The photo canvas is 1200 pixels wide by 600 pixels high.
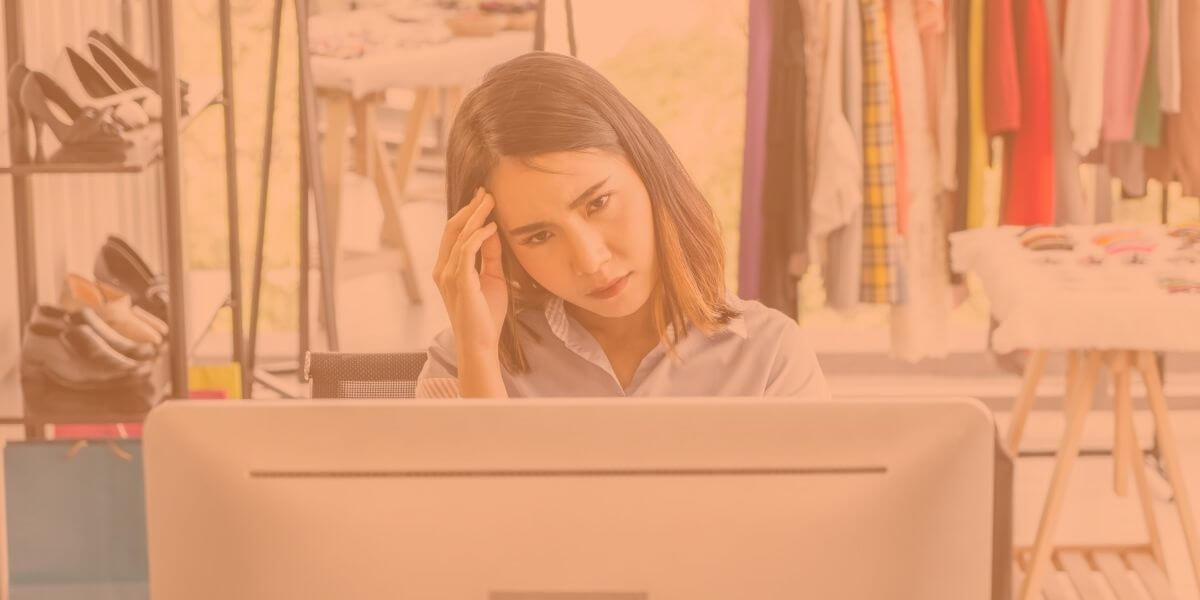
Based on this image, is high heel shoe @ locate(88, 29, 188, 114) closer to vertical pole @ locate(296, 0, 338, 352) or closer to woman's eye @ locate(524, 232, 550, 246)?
vertical pole @ locate(296, 0, 338, 352)

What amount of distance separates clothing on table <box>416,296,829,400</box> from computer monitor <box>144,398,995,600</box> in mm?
748

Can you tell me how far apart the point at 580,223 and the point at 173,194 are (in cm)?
113

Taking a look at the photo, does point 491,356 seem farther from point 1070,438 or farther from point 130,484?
point 1070,438

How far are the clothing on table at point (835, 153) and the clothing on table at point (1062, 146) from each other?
1.56 ft

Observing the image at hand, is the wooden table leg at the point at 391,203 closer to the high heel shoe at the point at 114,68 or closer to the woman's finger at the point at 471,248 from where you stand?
the high heel shoe at the point at 114,68

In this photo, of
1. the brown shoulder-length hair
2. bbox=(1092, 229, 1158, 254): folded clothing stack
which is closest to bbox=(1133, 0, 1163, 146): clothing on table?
bbox=(1092, 229, 1158, 254): folded clothing stack

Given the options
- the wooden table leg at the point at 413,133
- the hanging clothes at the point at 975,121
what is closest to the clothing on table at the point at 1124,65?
the hanging clothes at the point at 975,121

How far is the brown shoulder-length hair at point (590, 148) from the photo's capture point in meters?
1.43

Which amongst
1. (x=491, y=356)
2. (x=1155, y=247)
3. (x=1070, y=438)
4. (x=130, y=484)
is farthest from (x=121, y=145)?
(x=1155, y=247)

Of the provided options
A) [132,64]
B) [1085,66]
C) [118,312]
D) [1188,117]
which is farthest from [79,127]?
[1188,117]

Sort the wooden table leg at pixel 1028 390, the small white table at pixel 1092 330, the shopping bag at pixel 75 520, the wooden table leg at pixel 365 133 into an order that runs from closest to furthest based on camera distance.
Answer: the shopping bag at pixel 75 520 < the small white table at pixel 1092 330 < the wooden table leg at pixel 1028 390 < the wooden table leg at pixel 365 133

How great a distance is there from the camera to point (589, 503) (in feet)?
2.71

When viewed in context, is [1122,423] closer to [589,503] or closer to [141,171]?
[141,171]

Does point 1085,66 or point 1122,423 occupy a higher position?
point 1085,66
